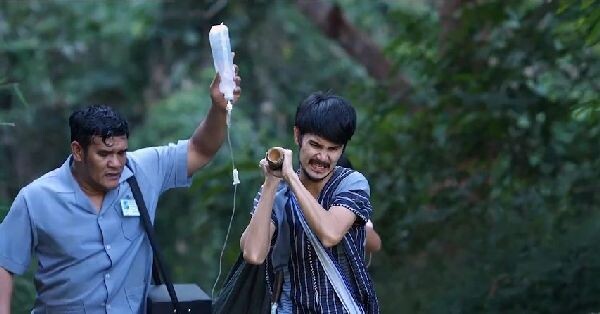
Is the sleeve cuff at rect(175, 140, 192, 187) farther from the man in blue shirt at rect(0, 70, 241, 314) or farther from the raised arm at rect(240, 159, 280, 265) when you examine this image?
the raised arm at rect(240, 159, 280, 265)

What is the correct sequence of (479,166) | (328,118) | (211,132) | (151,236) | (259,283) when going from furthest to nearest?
1. (479,166)
2. (211,132)
3. (151,236)
4. (259,283)
5. (328,118)

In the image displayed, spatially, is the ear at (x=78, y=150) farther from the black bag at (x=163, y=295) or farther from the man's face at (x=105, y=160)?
the black bag at (x=163, y=295)

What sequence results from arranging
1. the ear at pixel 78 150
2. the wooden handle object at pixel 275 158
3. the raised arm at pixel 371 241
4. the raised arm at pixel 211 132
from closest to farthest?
1. the wooden handle object at pixel 275 158
2. the ear at pixel 78 150
3. the raised arm at pixel 211 132
4. the raised arm at pixel 371 241

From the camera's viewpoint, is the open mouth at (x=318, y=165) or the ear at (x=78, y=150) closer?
the open mouth at (x=318, y=165)

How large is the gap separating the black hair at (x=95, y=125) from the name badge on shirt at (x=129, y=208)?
0.27m

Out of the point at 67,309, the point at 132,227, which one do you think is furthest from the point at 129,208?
the point at 67,309

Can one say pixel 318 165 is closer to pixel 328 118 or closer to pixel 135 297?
pixel 328 118

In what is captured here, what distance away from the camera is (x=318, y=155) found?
4.19 m

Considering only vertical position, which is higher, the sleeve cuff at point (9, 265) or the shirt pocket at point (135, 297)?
the sleeve cuff at point (9, 265)

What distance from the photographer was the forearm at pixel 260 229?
161 inches

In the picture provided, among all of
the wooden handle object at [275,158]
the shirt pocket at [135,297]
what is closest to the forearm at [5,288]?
the shirt pocket at [135,297]

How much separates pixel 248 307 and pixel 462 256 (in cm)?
452

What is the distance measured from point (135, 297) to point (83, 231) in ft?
1.13


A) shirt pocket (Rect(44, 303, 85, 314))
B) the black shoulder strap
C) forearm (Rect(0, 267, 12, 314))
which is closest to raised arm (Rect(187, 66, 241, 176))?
the black shoulder strap
